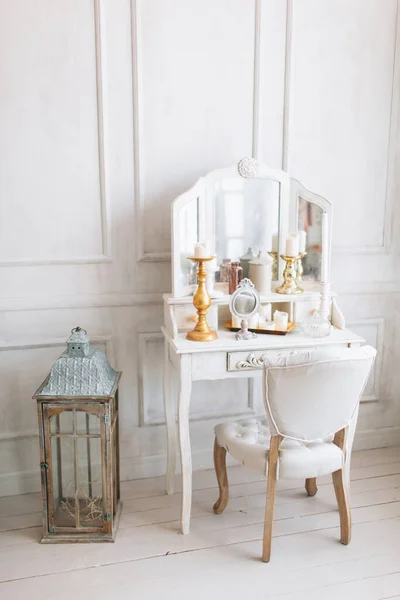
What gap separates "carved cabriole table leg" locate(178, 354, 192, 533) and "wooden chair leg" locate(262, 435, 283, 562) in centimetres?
36

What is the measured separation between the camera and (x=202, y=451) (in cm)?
307

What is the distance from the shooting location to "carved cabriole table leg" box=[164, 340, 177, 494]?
278cm

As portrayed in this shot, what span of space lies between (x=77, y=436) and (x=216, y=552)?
726 millimetres

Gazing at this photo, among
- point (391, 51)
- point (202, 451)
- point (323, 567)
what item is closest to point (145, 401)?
point (202, 451)

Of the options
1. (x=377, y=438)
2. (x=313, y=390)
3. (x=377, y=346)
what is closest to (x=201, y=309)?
(x=313, y=390)

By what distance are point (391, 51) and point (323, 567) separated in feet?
7.91

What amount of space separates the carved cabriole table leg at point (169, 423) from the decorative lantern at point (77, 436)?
0.88 ft

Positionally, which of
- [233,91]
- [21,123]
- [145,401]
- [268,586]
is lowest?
[268,586]

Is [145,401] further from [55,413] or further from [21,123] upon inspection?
[21,123]

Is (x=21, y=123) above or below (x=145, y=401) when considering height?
above

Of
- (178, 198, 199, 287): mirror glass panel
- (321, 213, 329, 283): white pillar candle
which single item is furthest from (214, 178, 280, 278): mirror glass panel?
(321, 213, 329, 283): white pillar candle

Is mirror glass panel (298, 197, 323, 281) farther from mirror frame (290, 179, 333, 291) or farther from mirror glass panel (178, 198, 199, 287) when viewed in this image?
mirror glass panel (178, 198, 199, 287)

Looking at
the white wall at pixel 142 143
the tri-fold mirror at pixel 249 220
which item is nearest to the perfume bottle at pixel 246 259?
the tri-fold mirror at pixel 249 220

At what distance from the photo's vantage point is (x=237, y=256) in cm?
278
